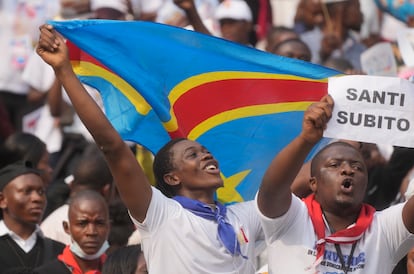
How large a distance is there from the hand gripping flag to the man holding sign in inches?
30.0

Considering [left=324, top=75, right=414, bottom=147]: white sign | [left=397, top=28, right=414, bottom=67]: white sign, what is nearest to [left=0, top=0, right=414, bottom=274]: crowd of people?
[left=324, top=75, right=414, bottom=147]: white sign

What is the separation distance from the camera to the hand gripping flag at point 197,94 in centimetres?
799

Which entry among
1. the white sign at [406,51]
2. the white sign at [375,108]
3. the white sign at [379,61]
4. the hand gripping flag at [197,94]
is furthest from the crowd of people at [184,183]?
the white sign at [406,51]

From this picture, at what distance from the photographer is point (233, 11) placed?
475 inches

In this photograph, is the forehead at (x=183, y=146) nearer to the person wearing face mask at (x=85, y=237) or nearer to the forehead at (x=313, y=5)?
the person wearing face mask at (x=85, y=237)

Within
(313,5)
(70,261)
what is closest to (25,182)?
(70,261)

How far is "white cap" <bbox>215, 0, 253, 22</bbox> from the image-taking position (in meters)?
12.0

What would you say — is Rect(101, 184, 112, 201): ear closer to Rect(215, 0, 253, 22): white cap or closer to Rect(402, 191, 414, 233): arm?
Rect(215, 0, 253, 22): white cap

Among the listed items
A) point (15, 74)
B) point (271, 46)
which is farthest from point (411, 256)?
point (15, 74)

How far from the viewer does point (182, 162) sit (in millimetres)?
7477

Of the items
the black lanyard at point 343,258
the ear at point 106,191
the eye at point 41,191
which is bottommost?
the black lanyard at point 343,258

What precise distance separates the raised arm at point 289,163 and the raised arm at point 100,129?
627 millimetres

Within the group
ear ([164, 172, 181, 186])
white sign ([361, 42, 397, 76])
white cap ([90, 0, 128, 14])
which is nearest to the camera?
ear ([164, 172, 181, 186])

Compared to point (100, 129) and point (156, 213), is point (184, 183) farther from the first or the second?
point (100, 129)
